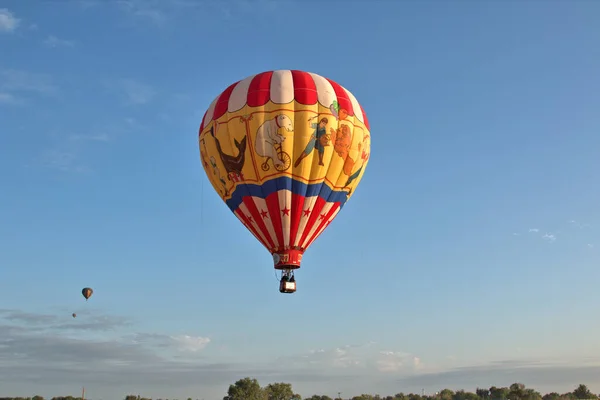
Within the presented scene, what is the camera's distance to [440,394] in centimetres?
19175

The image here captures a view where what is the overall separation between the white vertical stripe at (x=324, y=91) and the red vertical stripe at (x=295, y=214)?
5363 millimetres

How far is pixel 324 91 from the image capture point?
35.8 meters

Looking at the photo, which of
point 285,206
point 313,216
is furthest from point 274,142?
point 313,216

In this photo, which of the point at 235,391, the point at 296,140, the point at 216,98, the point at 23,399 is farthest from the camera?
the point at 23,399

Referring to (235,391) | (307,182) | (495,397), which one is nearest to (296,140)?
(307,182)

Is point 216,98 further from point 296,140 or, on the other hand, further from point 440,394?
point 440,394

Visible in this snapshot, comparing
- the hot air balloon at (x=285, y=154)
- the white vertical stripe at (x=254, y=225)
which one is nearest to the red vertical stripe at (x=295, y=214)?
the hot air balloon at (x=285, y=154)

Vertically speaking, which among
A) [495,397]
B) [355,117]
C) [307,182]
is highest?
[355,117]

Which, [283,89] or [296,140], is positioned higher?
[283,89]

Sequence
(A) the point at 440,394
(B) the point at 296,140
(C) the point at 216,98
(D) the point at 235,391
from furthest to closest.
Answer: (A) the point at 440,394 < (D) the point at 235,391 < (C) the point at 216,98 < (B) the point at 296,140

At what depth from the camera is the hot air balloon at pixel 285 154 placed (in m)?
34.6

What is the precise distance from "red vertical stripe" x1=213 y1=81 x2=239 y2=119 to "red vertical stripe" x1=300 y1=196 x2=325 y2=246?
7296 mm

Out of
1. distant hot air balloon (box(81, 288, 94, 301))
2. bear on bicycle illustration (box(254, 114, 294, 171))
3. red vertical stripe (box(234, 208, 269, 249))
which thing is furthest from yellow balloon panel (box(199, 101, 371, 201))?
distant hot air balloon (box(81, 288, 94, 301))

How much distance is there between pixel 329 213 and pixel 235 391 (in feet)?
393
